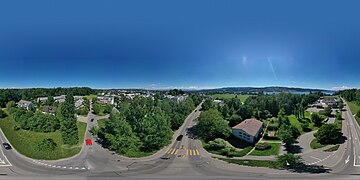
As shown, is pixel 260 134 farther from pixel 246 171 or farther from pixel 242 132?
pixel 246 171

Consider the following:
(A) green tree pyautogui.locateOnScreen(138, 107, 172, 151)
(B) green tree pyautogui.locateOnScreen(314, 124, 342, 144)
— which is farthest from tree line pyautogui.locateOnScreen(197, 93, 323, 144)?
(A) green tree pyautogui.locateOnScreen(138, 107, 172, 151)

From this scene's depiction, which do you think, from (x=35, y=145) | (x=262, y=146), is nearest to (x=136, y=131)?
(x=35, y=145)

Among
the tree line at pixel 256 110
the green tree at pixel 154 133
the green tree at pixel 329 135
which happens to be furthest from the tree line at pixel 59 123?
the green tree at pixel 329 135

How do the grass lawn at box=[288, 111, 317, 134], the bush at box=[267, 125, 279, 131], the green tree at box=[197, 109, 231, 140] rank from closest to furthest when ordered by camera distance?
the green tree at box=[197, 109, 231, 140]
the bush at box=[267, 125, 279, 131]
the grass lawn at box=[288, 111, 317, 134]

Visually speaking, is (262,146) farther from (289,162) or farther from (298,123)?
(298,123)

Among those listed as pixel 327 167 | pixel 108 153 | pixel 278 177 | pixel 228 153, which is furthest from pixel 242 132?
pixel 108 153

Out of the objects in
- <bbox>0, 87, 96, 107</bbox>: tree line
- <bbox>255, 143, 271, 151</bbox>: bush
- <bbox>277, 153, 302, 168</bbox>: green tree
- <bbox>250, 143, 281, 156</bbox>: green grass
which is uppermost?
<bbox>0, 87, 96, 107</bbox>: tree line

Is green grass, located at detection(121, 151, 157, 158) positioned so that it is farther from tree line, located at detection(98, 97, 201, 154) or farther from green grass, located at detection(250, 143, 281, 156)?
green grass, located at detection(250, 143, 281, 156)

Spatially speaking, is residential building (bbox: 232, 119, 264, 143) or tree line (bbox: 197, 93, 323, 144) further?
tree line (bbox: 197, 93, 323, 144)
